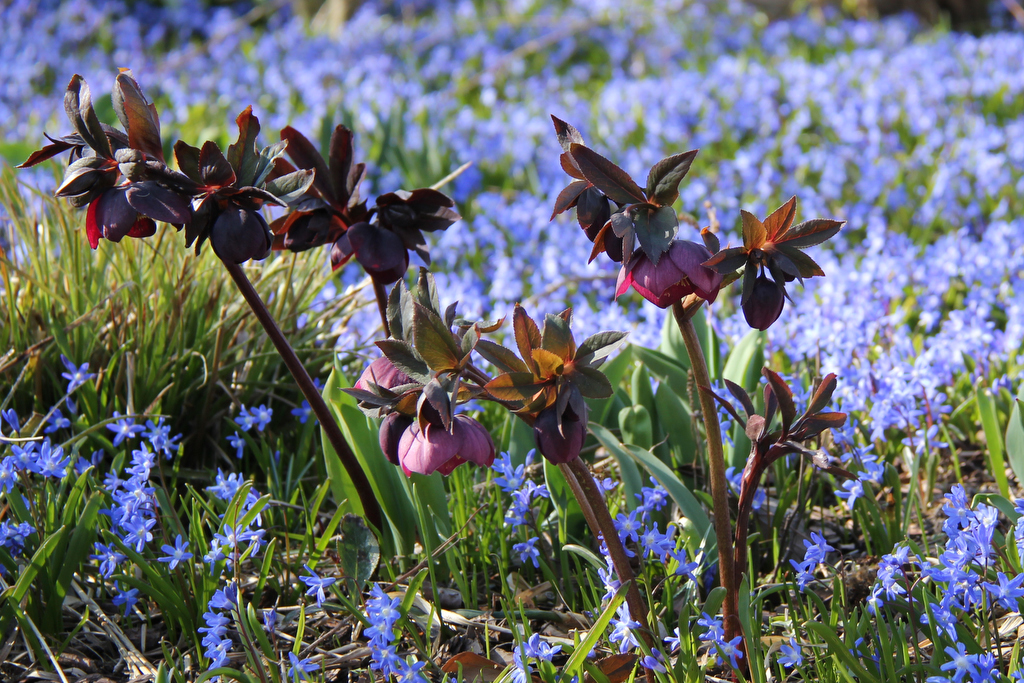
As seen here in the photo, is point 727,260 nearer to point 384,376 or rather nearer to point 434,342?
point 434,342

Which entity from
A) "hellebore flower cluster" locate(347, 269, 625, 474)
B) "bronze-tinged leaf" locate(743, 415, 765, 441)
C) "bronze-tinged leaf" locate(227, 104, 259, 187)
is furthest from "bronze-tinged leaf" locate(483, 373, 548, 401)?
"bronze-tinged leaf" locate(227, 104, 259, 187)

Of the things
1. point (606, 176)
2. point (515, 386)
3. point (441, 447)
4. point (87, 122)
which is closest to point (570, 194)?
point (606, 176)

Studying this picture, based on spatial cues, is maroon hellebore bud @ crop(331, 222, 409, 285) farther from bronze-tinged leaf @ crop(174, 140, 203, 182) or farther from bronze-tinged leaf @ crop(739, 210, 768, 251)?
bronze-tinged leaf @ crop(739, 210, 768, 251)

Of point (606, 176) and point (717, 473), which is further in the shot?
point (717, 473)

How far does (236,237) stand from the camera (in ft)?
4.04

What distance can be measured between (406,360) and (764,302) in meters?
0.50

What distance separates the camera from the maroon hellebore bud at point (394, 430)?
1.10 m

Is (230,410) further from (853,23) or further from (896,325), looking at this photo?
(853,23)

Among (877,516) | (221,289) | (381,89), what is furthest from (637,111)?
(877,516)

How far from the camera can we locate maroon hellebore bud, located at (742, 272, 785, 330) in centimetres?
110

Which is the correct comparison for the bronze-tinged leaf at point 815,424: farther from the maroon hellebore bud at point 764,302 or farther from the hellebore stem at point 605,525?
the hellebore stem at point 605,525

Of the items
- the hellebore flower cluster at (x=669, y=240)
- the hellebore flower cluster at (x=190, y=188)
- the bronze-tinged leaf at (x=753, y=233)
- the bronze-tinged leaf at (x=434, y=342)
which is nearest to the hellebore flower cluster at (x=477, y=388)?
the bronze-tinged leaf at (x=434, y=342)

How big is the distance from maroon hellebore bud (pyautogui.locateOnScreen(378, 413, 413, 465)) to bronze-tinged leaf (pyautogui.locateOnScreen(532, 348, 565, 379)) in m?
0.20

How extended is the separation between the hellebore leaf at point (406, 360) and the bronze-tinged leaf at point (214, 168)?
1.44 feet
